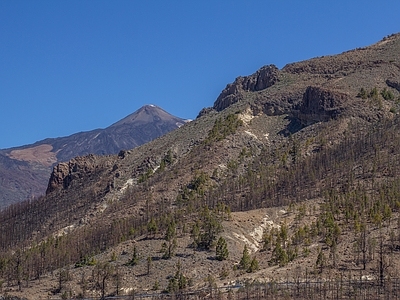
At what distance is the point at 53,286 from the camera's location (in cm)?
9562

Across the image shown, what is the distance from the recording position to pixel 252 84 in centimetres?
19488

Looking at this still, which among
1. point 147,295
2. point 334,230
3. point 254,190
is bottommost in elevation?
point 147,295

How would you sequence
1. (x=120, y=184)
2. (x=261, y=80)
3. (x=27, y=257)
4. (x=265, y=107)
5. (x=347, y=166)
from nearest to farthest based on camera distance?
(x=27, y=257) < (x=347, y=166) < (x=120, y=184) < (x=265, y=107) < (x=261, y=80)

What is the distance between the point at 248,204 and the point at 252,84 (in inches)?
2900

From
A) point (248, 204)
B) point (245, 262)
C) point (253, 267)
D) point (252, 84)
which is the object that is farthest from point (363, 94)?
point (253, 267)

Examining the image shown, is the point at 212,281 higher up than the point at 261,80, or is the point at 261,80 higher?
the point at 261,80

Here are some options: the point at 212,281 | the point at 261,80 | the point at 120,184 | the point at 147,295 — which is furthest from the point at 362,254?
the point at 261,80

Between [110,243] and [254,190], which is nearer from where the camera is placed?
[110,243]

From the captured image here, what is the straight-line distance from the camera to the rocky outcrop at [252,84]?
190 metres

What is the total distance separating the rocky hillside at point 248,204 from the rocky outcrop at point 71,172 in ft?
1.11

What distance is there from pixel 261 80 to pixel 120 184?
173 feet

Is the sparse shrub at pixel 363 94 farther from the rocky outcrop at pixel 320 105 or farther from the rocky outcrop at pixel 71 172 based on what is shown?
the rocky outcrop at pixel 71 172

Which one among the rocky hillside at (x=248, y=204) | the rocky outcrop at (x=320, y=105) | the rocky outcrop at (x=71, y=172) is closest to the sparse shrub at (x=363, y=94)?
the rocky hillside at (x=248, y=204)

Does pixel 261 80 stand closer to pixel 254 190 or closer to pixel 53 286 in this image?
pixel 254 190
